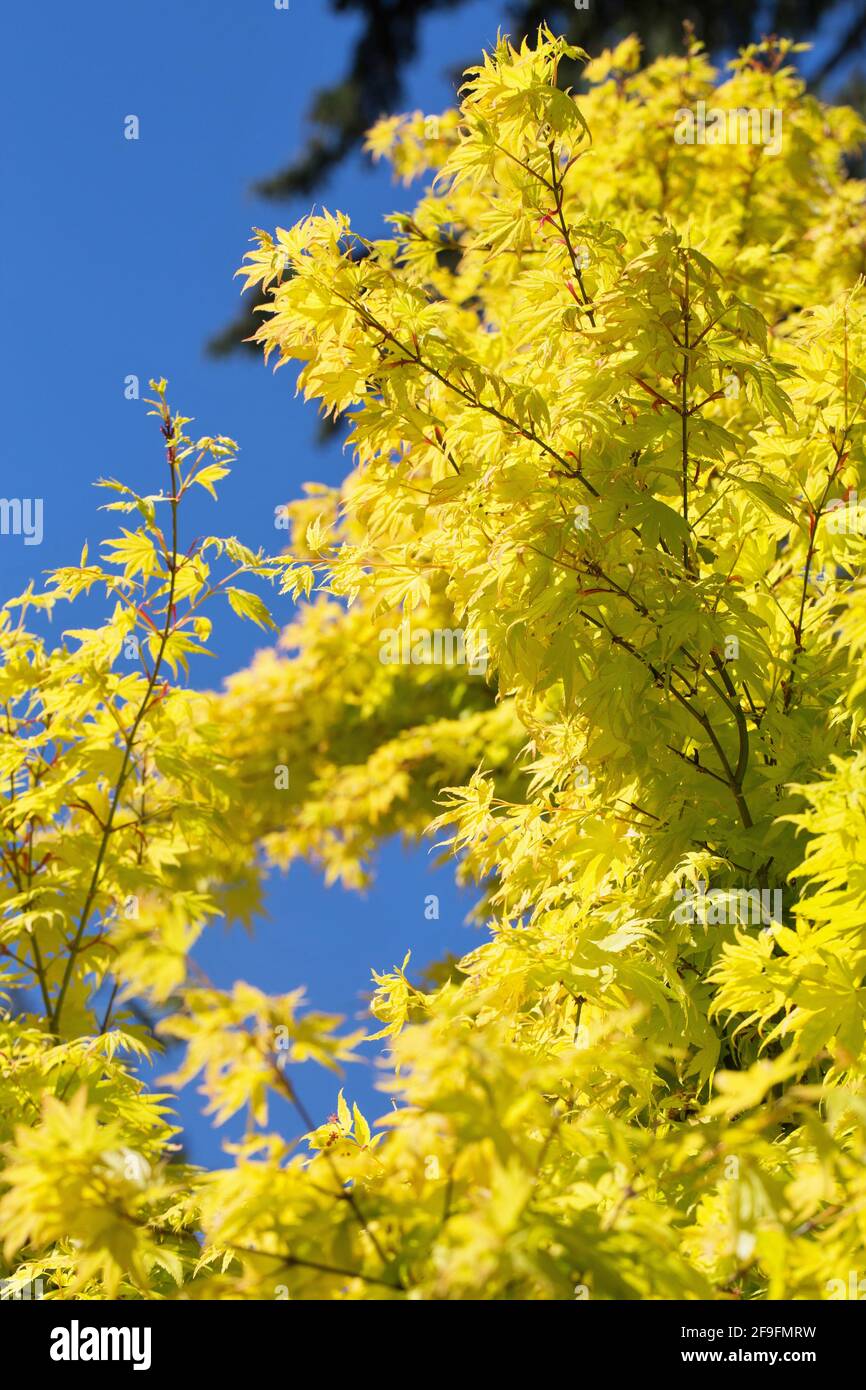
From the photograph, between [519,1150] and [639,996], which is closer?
[519,1150]

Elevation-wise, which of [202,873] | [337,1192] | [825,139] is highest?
[825,139]

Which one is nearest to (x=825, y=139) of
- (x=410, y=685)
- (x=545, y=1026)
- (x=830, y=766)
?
(x=410, y=685)

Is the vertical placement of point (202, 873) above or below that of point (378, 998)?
above

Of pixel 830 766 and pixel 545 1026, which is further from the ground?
pixel 830 766

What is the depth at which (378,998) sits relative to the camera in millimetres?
2664

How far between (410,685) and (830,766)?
502cm

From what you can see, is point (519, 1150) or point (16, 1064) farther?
point (16, 1064)

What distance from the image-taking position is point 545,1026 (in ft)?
8.23

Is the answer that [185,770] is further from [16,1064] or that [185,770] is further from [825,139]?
[825,139]
